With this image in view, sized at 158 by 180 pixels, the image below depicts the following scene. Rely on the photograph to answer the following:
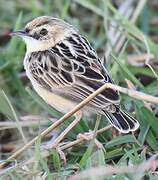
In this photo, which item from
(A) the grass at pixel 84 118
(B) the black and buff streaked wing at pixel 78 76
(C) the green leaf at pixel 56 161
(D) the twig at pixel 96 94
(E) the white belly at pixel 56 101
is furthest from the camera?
(E) the white belly at pixel 56 101

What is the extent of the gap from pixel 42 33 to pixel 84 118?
33.1 inches

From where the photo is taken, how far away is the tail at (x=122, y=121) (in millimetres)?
5012

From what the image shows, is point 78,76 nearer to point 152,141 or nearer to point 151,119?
point 151,119

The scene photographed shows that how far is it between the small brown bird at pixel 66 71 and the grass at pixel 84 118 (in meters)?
0.18

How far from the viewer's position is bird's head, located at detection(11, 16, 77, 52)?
19.2ft

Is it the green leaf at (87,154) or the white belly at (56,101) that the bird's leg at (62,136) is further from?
the green leaf at (87,154)

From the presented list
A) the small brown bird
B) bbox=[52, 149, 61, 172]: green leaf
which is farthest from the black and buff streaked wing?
bbox=[52, 149, 61, 172]: green leaf

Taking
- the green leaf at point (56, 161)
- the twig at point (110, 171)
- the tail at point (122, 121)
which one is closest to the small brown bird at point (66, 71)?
the tail at point (122, 121)

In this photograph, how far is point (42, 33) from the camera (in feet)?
19.4

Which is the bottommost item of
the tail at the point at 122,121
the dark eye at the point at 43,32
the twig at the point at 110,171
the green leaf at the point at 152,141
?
the green leaf at the point at 152,141

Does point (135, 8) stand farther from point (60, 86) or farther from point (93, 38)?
point (60, 86)

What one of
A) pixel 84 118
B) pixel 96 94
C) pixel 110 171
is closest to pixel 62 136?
pixel 84 118

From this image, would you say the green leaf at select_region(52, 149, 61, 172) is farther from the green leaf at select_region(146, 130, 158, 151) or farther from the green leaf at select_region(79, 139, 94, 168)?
the green leaf at select_region(146, 130, 158, 151)

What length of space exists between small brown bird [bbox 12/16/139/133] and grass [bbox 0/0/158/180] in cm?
18
